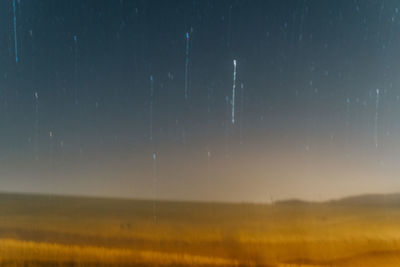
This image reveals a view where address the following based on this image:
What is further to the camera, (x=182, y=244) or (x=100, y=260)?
(x=182, y=244)

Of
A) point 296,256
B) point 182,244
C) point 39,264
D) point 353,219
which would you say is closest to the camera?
point 39,264

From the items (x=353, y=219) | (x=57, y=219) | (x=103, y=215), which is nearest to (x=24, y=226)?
(x=57, y=219)

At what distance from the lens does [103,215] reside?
673 inches

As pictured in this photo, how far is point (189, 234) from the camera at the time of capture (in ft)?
43.9

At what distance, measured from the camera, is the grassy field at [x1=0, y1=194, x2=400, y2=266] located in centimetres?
949

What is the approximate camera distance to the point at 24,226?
46.6 feet

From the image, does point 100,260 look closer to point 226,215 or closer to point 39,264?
point 39,264

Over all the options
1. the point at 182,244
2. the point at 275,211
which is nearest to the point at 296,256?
the point at 182,244

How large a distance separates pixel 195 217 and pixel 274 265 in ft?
27.0

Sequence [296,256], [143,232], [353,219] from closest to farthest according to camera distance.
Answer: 1. [296,256]
2. [143,232]
3. [353,219]

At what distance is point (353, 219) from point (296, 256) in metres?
6.05

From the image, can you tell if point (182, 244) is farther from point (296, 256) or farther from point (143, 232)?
point (296, 256)

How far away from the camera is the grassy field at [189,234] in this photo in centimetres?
949

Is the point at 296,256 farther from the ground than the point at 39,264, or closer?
closer
